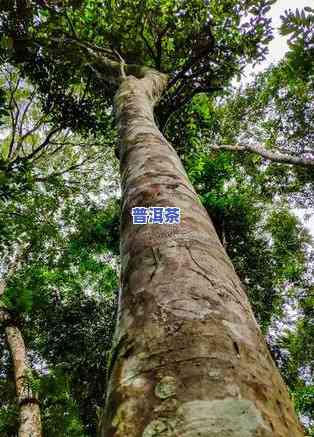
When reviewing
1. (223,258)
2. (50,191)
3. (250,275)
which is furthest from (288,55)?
(50,191)

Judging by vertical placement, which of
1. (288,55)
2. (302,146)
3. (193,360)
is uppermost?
(302,146)

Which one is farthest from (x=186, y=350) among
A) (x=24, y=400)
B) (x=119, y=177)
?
(x=24, y=400)

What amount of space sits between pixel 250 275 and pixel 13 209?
8.01 m

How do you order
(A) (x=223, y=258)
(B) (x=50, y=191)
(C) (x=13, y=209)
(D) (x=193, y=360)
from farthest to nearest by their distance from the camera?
(B) (x=50, y=191) → (C) (x=13, y=209) → (A) (x=223, y=258) → (D) (x=193, y=360)

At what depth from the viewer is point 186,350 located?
3.03ft

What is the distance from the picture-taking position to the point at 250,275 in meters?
11.2

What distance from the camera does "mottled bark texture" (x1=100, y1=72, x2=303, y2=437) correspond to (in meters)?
0.76

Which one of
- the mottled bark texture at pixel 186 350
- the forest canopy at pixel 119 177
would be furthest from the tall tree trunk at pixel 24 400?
the mottled bark texture at pixel 186 350

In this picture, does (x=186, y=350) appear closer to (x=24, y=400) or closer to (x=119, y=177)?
(x=119, y=177)

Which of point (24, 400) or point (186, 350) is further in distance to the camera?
point (24, 400)

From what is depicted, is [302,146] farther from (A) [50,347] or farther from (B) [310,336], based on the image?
(A) [50,347]

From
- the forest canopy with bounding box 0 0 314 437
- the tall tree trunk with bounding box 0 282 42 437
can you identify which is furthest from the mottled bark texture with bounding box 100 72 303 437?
the tall tree trunk with bounding box 0 282 42 437

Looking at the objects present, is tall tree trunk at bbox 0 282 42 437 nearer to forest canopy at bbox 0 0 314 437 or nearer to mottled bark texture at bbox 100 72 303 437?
forest canopy at bbox 0 0 314 437

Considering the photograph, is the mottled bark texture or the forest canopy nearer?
the mottled bark texture
